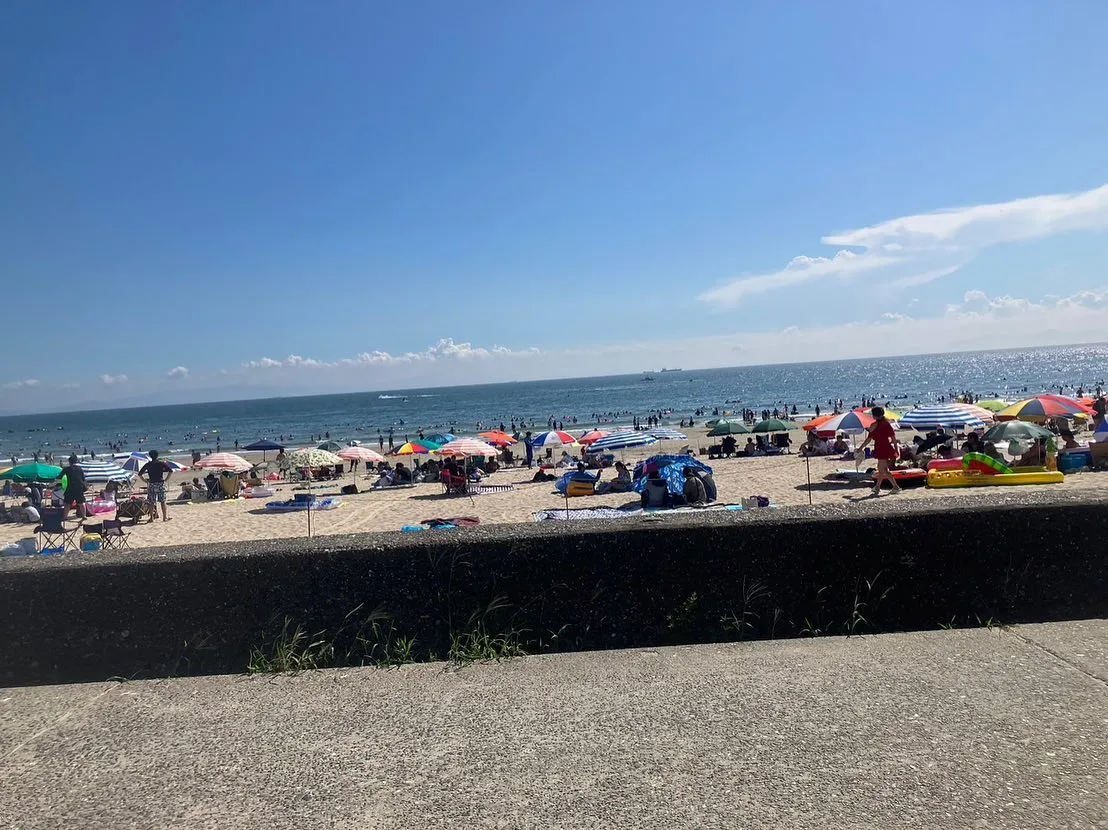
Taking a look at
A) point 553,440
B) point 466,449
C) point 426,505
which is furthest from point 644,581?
point 466,449

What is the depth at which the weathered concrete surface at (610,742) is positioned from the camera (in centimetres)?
217

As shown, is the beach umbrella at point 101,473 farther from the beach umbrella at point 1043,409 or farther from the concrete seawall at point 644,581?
the beach umbrella at point 1043,409

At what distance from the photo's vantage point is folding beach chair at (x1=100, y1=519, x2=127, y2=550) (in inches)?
486

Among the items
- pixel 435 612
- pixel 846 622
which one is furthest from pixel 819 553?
pixel 435 612

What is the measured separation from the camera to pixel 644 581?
140 inches

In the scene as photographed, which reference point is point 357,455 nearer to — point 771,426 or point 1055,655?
point 771,426

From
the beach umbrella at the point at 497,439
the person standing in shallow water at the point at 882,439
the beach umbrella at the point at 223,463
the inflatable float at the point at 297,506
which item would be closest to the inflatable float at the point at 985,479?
the person standing in shallow water at the point at 882,439

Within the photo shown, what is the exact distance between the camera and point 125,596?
344 centimetres

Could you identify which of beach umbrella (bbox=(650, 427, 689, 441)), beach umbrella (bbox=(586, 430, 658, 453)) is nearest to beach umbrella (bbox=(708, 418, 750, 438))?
beach umbrella (bbox=(650, 427, 689, 441))

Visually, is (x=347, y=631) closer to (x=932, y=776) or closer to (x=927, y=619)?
(x=932, y=776)

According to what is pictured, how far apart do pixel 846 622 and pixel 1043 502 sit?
120cm

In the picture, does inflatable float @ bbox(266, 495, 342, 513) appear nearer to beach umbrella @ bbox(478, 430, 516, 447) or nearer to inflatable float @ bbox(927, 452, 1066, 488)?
beach umbrella @ bbox(478, 430, 516, 447)

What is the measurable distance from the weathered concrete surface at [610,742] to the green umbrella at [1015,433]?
43.5ft

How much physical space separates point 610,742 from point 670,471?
11477mm
